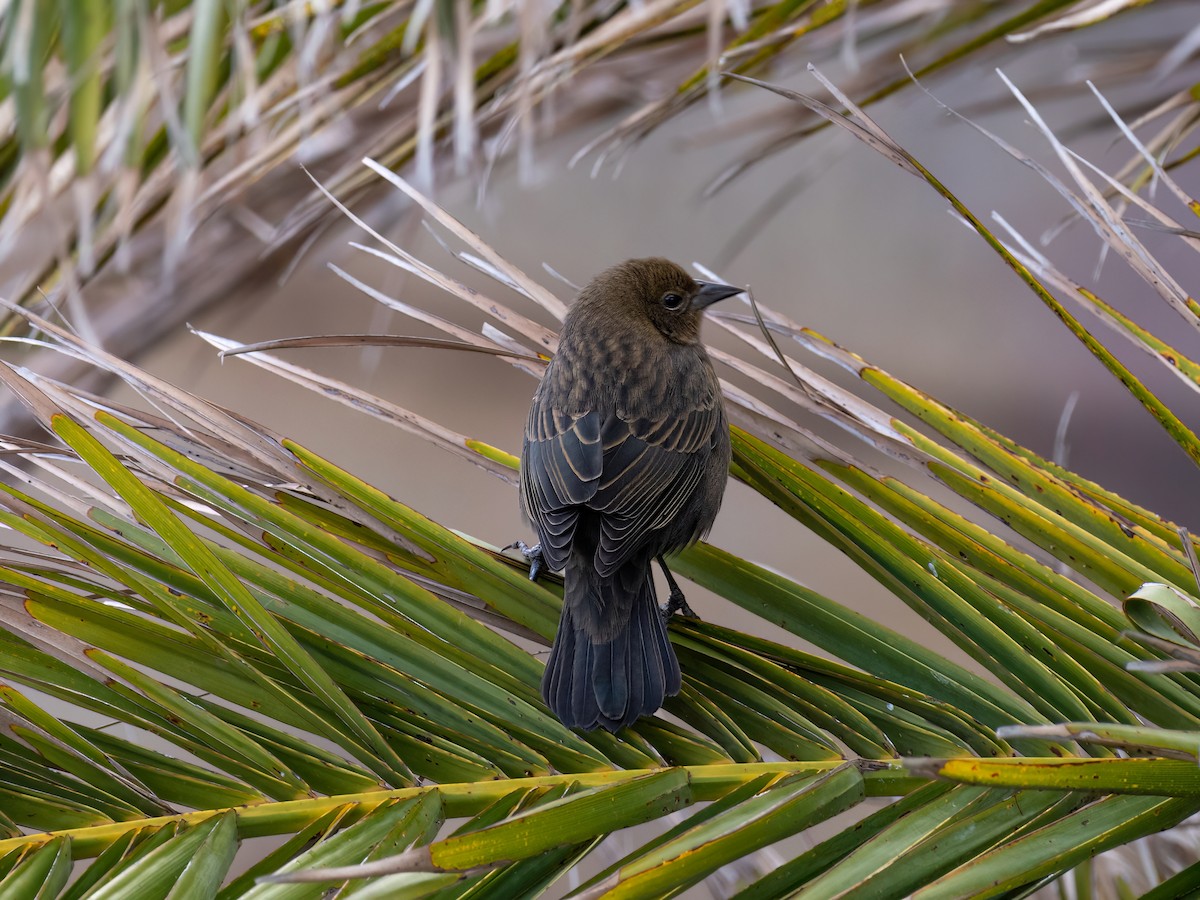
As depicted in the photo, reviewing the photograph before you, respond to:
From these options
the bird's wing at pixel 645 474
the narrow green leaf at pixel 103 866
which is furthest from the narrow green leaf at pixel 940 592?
the narrow green leaf at pixel 103 866

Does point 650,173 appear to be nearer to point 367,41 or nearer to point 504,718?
point 367,41

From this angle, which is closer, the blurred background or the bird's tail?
the bird's tail

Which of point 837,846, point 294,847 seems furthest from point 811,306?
point 294,847

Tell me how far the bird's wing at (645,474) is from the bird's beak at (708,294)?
44 cm

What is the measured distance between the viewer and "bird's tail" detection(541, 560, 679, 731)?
140 centimetres

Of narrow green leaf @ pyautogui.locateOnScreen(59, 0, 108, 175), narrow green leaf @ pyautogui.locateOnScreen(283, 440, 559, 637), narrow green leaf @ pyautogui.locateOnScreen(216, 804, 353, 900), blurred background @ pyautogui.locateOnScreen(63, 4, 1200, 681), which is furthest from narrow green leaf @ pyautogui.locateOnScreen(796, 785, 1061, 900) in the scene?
blurred background @ pyautogui.locateOnScreen(63, 4, 1200, 681)

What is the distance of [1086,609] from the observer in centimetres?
144

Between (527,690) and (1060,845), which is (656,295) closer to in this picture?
(527,690)

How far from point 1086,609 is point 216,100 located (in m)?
2.14

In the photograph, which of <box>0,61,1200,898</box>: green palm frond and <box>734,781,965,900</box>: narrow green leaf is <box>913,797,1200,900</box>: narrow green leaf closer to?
<box>0,61,1200,898</box>: green palm frond

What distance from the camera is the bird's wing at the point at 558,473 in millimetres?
1979

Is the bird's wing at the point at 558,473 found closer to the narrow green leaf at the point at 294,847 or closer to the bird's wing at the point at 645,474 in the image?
the bird's wing at the point at 645,474

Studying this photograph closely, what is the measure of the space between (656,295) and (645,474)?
0.71 m

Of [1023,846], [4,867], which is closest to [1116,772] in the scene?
[1023,846]
